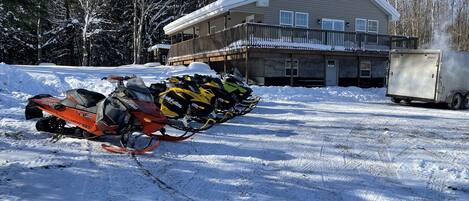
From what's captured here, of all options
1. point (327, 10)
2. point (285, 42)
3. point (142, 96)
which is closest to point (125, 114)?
point (142, 96)

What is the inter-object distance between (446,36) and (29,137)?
51.6m

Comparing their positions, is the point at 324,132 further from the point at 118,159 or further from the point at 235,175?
the point at 118,159

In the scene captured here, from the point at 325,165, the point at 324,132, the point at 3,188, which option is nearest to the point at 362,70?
the point at 324,132

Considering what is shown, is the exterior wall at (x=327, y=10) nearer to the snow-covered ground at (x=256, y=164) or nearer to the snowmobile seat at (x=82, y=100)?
the snow-covered ground at (x=256, y=164)

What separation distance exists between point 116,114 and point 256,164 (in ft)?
7.31

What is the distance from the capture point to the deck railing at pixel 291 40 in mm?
20328

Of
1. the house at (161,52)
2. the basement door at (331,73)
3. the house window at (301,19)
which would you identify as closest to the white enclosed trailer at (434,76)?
the basement door at (331,73)

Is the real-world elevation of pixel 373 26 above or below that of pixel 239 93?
above

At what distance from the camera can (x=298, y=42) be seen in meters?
21.7

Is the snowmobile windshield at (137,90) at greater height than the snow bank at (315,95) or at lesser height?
greater

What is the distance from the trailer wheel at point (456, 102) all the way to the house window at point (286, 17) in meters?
11.4

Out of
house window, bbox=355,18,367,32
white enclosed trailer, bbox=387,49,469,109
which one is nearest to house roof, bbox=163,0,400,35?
house window, bbox=355,18,367,32

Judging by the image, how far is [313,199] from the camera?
505 centimetres

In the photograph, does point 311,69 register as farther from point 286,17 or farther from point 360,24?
point 360,24
